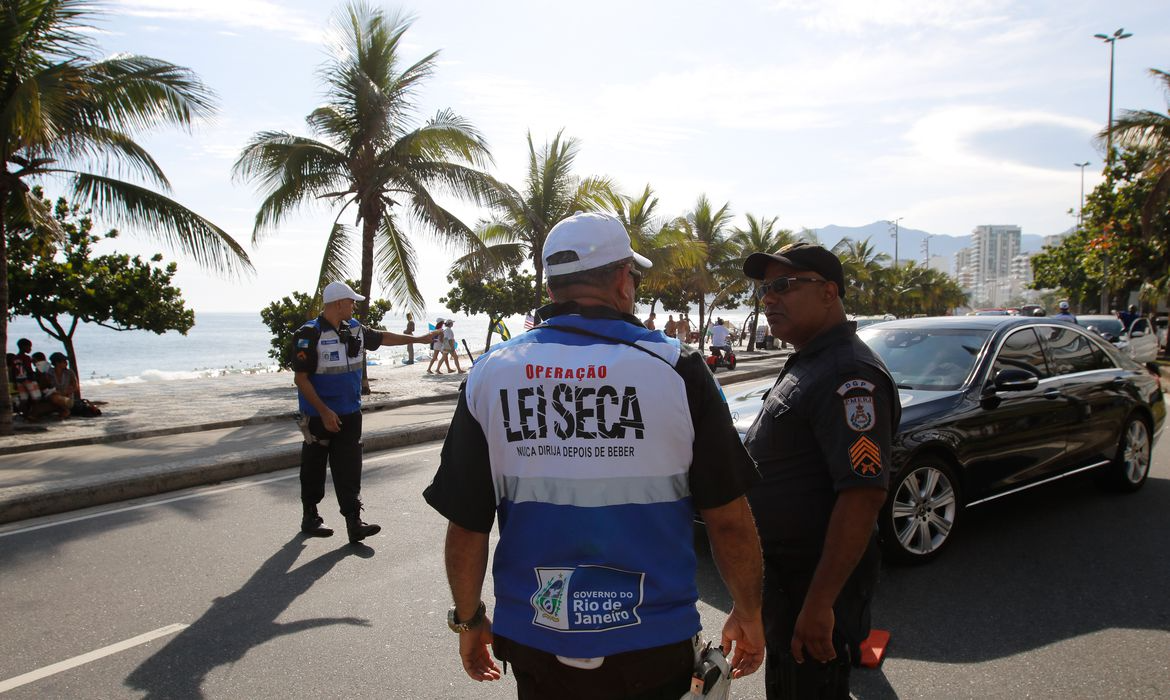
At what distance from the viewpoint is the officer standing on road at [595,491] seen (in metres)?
1.74

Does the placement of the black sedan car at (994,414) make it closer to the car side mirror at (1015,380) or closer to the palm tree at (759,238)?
the car side mirror at (1015,380)

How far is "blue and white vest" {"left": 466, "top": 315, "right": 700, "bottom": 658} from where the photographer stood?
5.70ft

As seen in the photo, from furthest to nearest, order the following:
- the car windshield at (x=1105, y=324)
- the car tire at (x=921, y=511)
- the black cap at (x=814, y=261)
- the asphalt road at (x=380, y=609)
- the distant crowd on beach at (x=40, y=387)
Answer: the car windshield at (x=1105, y=324)
the distant crowd on beach at (x=40, y=387)
the car tire at (x=921, y=511)
the asphalt road at (x=380, y=609)
the black cap at (x=814, y=261)

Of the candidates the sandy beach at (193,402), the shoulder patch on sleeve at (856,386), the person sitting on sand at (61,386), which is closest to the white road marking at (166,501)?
the sandy beach at (193,402)

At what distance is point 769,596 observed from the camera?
8.14 ft

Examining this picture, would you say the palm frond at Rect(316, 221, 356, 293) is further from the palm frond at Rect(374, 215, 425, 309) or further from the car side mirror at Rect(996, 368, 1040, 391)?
the car side mirror at Rect(996, 368, 1040, 391)

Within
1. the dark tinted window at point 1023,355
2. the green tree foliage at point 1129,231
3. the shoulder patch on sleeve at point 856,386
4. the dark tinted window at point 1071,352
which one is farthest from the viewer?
the green tree foliage at point 1129,231

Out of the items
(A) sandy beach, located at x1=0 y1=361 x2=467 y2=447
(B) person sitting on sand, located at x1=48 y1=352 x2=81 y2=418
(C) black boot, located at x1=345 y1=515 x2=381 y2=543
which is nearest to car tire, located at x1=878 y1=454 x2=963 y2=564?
(C) black boot, located at x1=345 y1=515 x2=381 y2=543

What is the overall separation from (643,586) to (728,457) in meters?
0.36

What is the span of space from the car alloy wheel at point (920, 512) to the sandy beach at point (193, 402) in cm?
974

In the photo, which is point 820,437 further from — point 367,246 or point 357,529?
point 367,246

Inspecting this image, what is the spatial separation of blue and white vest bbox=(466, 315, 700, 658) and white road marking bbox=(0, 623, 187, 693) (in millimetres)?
3059

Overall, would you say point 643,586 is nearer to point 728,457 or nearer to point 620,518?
point 620,518

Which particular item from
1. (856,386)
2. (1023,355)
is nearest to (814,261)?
(856,386)
